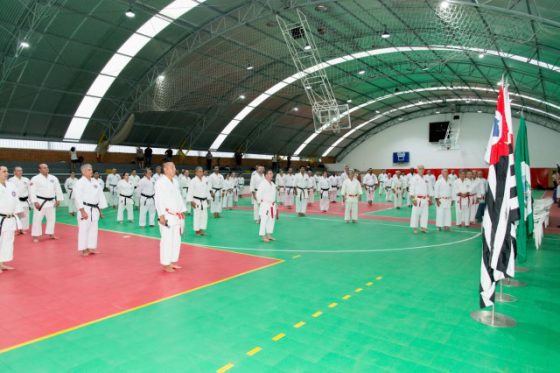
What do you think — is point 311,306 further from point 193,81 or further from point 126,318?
point 193,81

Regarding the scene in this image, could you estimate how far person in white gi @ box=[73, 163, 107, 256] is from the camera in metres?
7.76

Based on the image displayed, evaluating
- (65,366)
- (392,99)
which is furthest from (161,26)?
(392,99)

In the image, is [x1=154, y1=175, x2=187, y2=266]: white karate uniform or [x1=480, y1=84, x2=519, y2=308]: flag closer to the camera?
[x1=480, y1=84, x2=519, y2=308]: flag

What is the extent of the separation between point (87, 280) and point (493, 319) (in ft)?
20.1

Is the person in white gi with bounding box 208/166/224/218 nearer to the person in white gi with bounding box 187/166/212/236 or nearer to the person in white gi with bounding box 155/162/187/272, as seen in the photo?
the person in white gi with bounding box 187/166/212/236

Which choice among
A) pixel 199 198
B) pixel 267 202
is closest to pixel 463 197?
pixel 267 202

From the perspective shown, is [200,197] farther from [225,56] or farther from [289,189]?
[225,56]

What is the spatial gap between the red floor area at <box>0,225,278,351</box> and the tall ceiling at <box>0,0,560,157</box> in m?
9.90

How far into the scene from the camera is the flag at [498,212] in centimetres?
447

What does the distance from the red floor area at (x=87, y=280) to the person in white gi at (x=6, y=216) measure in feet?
1.19

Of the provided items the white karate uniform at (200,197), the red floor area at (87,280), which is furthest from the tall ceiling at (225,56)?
the red floor area at (87,280)

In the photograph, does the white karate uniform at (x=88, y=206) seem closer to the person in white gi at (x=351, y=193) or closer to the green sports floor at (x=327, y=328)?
the green sports floor at (x=327, y=328)

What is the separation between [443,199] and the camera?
1163 cm

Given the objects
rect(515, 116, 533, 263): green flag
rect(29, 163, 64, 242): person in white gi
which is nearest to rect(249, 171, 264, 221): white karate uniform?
rect(29, 163, 64, 242): person in white gi
